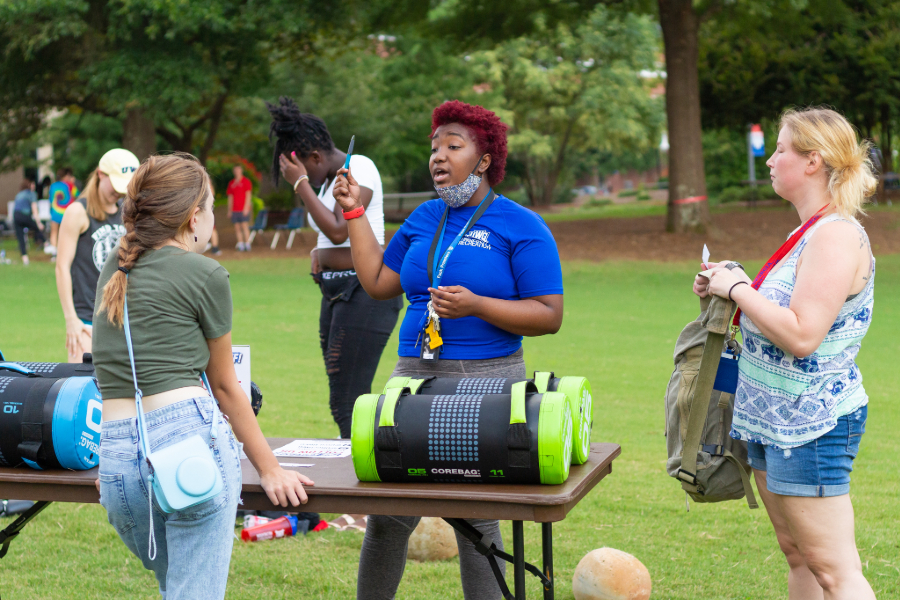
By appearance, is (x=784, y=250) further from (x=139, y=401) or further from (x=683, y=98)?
(x=683, y=98)

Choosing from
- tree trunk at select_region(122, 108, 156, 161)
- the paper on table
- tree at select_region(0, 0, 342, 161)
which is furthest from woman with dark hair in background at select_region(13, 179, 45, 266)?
the paper on table

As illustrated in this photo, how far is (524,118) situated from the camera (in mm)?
43062

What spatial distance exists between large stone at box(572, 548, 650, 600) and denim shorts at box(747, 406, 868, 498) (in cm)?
126

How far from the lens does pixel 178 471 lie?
2.58 meters

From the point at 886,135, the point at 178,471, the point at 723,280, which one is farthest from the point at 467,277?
the point at 886,135

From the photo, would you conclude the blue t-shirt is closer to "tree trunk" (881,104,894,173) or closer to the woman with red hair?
the woman with red hair

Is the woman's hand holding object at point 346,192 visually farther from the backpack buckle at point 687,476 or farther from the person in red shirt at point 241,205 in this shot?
the person in red shirt at point 241,205

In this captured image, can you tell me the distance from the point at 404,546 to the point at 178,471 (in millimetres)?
1254

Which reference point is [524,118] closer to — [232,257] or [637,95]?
[637,95]

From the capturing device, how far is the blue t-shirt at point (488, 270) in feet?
11.1

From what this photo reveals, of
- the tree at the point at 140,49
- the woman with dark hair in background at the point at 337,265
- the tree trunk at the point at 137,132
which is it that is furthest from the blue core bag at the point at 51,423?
the tree trunk at the point at 137,132

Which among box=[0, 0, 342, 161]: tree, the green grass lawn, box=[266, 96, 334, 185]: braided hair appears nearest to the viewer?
the green grass lawn

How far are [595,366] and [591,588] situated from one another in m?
5.82

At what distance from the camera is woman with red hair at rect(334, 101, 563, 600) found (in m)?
3.37
